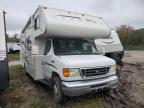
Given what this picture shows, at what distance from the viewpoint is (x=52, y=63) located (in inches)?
252

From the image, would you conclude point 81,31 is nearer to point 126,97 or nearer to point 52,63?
point 52,63

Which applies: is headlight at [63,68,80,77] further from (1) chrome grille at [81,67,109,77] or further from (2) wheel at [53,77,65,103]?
(2) wheel at [53,77,65,103]

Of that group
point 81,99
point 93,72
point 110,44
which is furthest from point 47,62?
point 110,44

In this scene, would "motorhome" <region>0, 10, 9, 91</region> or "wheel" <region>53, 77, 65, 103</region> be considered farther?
"wheel" <region>53, 77, 65, 103</region>

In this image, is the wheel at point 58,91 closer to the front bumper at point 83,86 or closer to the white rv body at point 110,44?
the front bumper at point 83,86

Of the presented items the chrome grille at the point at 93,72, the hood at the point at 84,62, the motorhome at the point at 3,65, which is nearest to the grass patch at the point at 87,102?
the chrome grille at the point at 93,72

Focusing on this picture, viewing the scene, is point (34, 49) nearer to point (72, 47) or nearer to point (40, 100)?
point (72, 47)

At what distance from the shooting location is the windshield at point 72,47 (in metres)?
6.59

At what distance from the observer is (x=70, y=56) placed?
619 cm

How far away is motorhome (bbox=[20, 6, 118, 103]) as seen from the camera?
5562 mm

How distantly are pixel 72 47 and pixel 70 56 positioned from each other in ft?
2.44

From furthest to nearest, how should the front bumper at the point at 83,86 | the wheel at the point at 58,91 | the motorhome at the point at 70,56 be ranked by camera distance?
the wheel at the point at 58,91, the motorhome at the point at 70,56, the front bumper at the point at 83,86

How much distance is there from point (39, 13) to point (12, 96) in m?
3.14

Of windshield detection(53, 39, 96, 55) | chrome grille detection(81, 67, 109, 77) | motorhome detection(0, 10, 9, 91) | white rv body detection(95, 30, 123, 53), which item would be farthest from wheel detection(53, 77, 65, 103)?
white rv body detection(95, 30, 123, 53)
